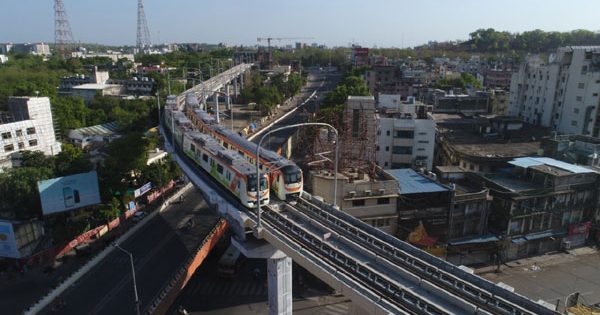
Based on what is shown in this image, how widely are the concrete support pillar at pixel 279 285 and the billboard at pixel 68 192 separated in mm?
22282

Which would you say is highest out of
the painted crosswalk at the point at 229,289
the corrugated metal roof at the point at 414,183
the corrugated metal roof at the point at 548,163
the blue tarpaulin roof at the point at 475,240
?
the corrugated metal roof at the point at 548,163

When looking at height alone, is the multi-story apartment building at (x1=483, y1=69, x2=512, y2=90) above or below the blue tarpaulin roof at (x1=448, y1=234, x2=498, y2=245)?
above

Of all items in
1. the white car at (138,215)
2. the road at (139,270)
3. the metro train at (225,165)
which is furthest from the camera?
the white car at (138,215)

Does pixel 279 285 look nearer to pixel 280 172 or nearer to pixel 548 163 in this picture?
pixel 280 172

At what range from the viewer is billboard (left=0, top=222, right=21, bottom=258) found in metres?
31.3

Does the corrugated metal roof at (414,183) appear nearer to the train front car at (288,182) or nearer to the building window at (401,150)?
the building window at (401,150)

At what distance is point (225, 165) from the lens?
90.5ft

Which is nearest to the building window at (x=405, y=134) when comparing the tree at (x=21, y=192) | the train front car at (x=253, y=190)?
the train front car at (x=253, y=190)

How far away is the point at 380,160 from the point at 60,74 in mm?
103194

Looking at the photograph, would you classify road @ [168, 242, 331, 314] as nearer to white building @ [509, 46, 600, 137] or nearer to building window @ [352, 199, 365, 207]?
building window @ [352, 199, 365, 207]

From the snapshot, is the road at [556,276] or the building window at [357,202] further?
the building window at [357,202]

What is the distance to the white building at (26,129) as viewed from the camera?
4774 cm

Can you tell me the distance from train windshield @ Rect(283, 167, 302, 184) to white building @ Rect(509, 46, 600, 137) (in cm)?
4688

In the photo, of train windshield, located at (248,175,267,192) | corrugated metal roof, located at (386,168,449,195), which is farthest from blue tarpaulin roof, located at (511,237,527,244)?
train windshield, located at (248,175,267,192)
